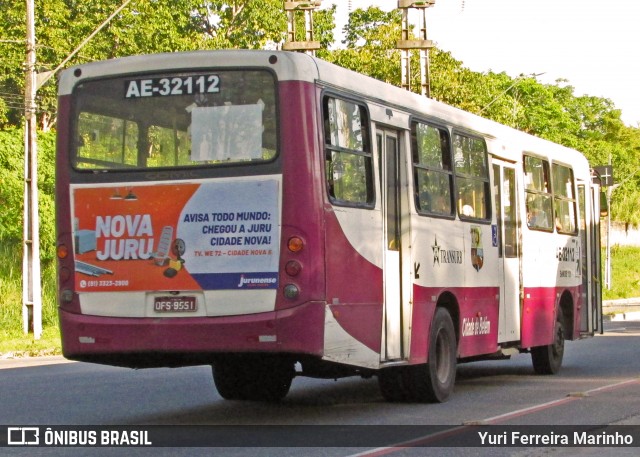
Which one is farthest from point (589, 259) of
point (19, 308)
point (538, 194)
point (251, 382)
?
point (19, 308)

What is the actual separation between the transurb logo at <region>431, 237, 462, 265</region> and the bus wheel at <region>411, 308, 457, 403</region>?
→ 530 millimetres

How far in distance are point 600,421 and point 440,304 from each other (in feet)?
9.30

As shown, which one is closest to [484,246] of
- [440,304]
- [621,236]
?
[440,304]

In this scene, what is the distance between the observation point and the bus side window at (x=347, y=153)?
12.2 metres

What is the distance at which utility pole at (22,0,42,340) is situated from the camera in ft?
92.4

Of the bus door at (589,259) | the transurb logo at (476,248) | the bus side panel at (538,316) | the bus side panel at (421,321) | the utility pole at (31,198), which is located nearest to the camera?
the bus side panel at (421,321)

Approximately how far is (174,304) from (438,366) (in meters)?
3.80

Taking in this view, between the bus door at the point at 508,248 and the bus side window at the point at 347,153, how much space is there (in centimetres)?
413

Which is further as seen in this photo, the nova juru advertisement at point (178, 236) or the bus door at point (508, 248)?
the bus door at point (508, 248)

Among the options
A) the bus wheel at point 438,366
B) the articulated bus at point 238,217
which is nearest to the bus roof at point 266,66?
the articulated bus at point 238,217

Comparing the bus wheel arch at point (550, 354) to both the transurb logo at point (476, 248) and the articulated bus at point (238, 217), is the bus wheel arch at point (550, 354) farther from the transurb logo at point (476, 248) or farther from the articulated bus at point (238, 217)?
the articulated bus at point (238, 217)

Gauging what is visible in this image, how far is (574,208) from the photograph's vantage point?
805 inches

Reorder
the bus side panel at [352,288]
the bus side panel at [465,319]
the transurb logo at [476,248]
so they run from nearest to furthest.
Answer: the bus side panel at [352,288] → the bus side panel at [465,319] → the transurb logo at [476,248]

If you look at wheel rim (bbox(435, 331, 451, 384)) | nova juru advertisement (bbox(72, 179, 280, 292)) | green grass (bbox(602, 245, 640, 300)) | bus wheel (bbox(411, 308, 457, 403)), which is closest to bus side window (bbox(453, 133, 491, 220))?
bus wheel (bbox(411, 308, 457, 403))
